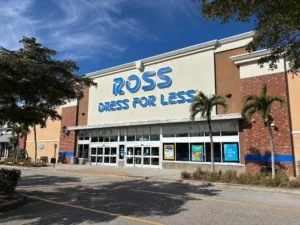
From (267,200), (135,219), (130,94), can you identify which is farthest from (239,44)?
(135,219)

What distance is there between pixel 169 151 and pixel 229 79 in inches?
332

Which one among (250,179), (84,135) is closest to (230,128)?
(250,179)

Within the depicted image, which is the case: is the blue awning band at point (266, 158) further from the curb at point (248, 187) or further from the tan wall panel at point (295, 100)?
the curb at point (248, 187)

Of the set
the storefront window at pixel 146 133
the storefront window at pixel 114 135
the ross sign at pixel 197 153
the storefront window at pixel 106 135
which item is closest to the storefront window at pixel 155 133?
the storefront window at pixel 146 133

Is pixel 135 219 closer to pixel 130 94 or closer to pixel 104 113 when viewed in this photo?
pixel 130 94

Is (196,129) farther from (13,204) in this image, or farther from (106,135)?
(13,204)

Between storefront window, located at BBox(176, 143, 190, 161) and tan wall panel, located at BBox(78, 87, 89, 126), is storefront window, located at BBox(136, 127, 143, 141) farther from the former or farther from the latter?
tan wall panel, located at BBox(78, 87, 89, 126)

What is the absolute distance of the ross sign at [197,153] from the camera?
882 inches

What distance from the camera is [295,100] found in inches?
746

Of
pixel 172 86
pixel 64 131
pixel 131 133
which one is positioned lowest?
pixel 131 133

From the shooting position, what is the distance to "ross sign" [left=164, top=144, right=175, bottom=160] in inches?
950

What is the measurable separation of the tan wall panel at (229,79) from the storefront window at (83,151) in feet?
54.7

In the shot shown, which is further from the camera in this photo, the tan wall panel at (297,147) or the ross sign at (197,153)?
the ross sign at (197,153)

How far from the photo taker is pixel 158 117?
84.3 ft
